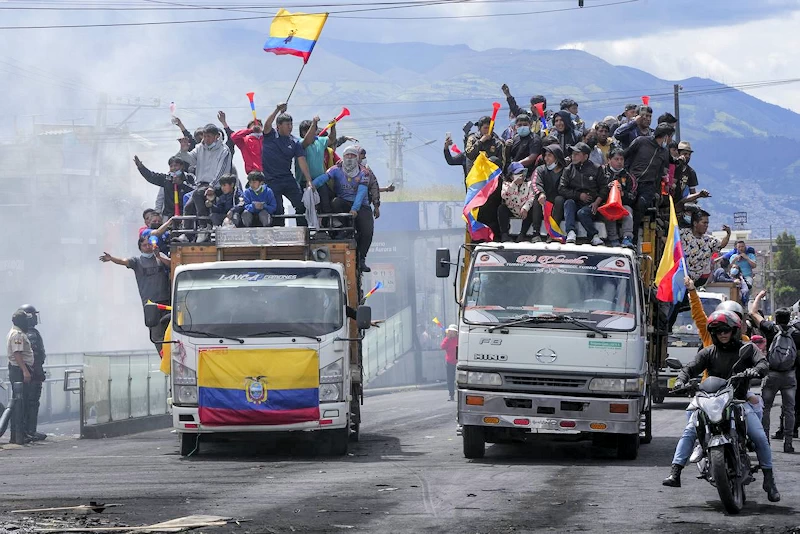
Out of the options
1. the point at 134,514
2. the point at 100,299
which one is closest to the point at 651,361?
the point at 134,514

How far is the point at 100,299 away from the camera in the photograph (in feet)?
234

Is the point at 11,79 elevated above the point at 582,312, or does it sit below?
above

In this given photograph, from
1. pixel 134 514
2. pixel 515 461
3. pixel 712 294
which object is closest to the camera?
pixel 134 514

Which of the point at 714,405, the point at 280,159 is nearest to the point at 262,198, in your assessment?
the point at 280,159

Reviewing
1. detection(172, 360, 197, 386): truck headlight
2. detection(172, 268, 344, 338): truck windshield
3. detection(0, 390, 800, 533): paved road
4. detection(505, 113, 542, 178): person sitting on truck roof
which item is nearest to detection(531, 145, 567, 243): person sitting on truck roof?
detection(505, 113, 542, 178): person sitting on truck roof

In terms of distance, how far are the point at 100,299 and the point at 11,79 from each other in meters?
16.7

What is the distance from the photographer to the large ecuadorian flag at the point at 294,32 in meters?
20.8

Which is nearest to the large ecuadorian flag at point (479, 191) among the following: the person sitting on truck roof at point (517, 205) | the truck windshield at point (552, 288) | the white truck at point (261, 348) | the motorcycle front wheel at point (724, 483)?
the person sitting on truck roof at point (517, 205)

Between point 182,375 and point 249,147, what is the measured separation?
4.12 m

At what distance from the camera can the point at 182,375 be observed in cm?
1550

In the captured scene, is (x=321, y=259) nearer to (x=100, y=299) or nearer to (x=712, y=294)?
(x=712, y=294)

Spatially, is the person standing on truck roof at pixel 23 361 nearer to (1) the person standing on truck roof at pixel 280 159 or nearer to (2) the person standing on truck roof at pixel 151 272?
(2) the person standing on truck roof at pixel 151 272

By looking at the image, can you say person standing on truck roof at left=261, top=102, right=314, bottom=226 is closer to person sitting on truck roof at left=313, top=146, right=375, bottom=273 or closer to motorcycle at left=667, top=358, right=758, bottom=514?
person sitting on truck roof at left=313, top=146, right=375, bottom=273

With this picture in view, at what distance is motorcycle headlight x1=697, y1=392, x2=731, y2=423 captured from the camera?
10867 millimetres
